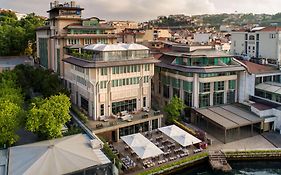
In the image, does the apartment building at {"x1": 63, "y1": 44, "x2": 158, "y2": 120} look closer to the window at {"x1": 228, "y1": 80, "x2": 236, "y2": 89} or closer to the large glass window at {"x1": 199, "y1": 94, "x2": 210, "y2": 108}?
the large glass window at {"x1": 199, "y1": 94, "x2": 210, "y2": 108}

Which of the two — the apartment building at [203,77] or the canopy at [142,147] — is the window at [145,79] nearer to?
the apartment building at [203,77]

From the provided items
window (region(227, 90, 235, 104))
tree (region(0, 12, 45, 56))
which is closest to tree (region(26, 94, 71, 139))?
window (region(227, 90, 235, 104))

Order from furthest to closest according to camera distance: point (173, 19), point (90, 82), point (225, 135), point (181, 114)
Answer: point (173, 19) < point (181, 114) < point (90, 82) < point (225, 135)

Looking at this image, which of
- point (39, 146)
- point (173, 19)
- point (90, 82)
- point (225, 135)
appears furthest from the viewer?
point (173, 19)

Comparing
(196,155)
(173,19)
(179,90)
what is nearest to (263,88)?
(179,90)

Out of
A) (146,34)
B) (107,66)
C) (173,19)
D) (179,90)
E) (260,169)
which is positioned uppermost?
(173,19)

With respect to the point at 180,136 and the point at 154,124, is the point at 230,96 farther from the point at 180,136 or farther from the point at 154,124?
the point at 180,136

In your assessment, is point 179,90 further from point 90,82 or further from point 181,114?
point 90,82
